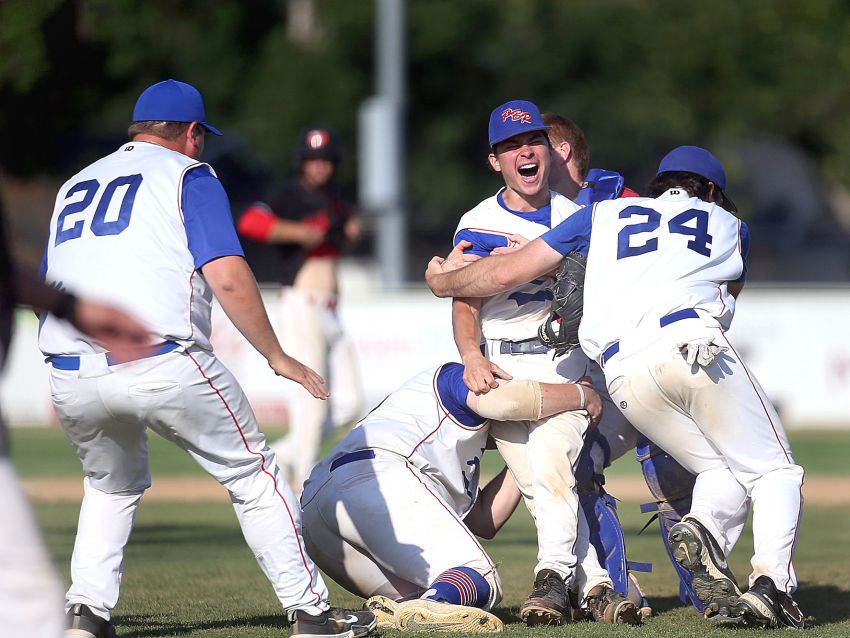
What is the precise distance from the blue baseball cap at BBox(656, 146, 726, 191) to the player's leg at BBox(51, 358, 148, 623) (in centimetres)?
266

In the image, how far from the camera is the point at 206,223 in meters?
5.01

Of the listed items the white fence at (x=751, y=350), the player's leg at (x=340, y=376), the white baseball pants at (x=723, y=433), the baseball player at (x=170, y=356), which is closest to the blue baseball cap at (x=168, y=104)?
the baseball player at (x=170, y=356)

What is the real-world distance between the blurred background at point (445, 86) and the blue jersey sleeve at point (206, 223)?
25183 millimetres

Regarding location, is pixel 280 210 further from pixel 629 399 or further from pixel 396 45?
pixel 396 45

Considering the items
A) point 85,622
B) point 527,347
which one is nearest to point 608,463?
point 527,347

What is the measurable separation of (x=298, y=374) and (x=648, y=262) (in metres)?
1.58

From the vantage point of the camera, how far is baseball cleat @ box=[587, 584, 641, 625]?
5.74 m

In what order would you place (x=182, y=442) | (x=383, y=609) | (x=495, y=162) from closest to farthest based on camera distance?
1. (x=182, y=442)
2. (x=383, y=609)
3. (x=495, y=162)

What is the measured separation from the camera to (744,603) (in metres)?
5.31

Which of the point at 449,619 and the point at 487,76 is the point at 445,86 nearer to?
the point at 487,76

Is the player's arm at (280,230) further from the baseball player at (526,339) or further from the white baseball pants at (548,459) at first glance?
the white baseball pants at (548,459)

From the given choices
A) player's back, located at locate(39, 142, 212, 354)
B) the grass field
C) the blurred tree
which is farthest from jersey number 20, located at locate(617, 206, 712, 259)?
the blurred tree

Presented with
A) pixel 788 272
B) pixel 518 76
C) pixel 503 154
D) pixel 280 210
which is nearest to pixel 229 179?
pixel 518 76

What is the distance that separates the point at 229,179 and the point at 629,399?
32656 millimetres
